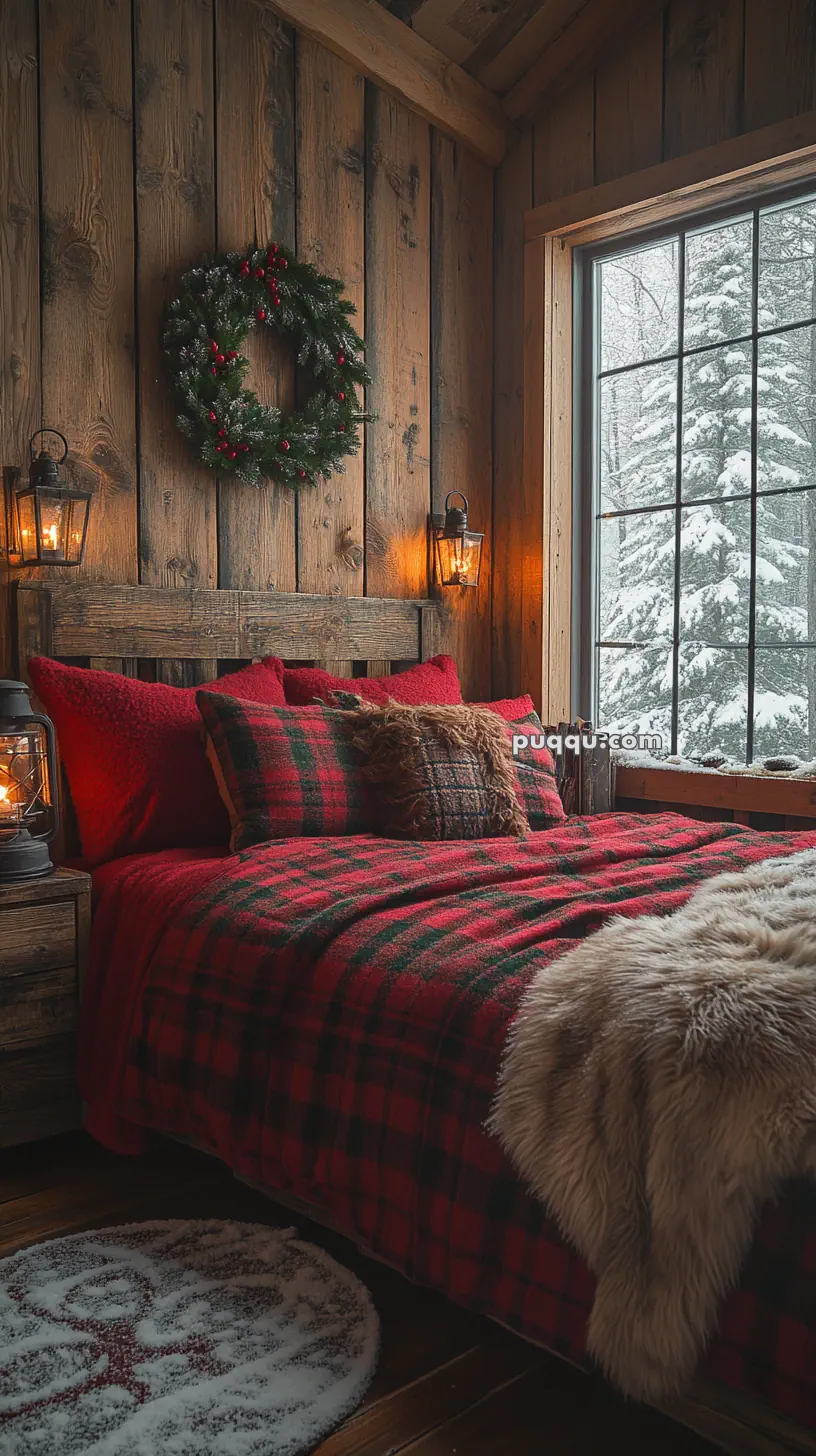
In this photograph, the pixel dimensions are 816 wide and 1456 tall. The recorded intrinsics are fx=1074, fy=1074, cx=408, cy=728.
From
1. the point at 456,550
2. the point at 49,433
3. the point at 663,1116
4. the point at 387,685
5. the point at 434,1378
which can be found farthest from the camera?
the point at 456,550

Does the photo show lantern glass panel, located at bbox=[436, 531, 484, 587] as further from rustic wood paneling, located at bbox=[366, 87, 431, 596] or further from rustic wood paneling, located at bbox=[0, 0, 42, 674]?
rustic wood paneling, located at bbox=[0, 0, 42, 674]

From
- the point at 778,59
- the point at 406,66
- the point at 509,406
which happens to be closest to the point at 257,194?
the point at 406,66

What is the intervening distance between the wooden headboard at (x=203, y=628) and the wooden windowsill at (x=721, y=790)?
77 centimetres

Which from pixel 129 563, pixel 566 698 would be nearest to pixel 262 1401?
pixel 129 563

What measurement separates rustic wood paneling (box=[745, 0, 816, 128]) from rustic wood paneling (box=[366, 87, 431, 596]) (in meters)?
1.01

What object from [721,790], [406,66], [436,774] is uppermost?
[406,66]

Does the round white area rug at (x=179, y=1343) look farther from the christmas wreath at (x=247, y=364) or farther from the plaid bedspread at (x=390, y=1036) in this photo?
the christmas wreath at (x=247, y=364)

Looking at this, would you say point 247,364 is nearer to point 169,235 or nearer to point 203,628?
point 169,235

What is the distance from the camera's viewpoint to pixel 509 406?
3.63 metres

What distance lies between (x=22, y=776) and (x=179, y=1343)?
114 cm

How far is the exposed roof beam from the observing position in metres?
3.20

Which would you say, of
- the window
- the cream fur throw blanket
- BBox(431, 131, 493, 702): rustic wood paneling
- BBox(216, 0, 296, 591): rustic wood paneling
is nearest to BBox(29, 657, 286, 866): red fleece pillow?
BBox(216, 0, 296, 591): rustic wood paneling

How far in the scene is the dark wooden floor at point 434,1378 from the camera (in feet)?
4.24

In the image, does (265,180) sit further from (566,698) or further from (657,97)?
(566,698)
